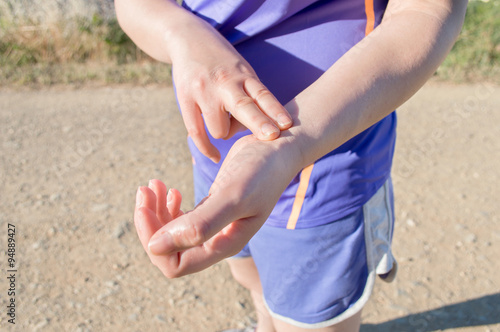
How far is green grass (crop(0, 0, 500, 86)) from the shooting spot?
3.99m

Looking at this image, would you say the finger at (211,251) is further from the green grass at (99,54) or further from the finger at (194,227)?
the green grass at (99,54)

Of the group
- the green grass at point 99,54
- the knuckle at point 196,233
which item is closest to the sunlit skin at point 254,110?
the knuckle at point 196,233

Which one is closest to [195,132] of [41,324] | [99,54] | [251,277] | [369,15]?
[369,15]

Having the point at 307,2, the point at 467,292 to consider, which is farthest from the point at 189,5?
the point at 467,292

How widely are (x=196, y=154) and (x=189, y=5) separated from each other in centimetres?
35

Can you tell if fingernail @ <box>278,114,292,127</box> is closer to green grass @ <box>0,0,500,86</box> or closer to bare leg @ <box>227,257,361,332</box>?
bare leg @ <box>227,257,361,332</box>

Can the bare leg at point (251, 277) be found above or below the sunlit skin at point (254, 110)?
below

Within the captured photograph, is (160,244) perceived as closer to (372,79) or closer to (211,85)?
(211,85)

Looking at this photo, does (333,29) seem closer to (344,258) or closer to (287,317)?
(344,258)

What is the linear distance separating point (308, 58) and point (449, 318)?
4.82ft

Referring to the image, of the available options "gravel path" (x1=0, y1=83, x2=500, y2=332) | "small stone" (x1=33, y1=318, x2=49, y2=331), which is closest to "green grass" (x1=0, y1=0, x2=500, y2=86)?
"gravel path" (x1=0, y1=83, x2=500, y2=332)

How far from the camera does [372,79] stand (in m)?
0.79

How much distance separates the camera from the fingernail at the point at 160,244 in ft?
2.08

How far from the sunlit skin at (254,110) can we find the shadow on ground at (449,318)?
137 centimetres
